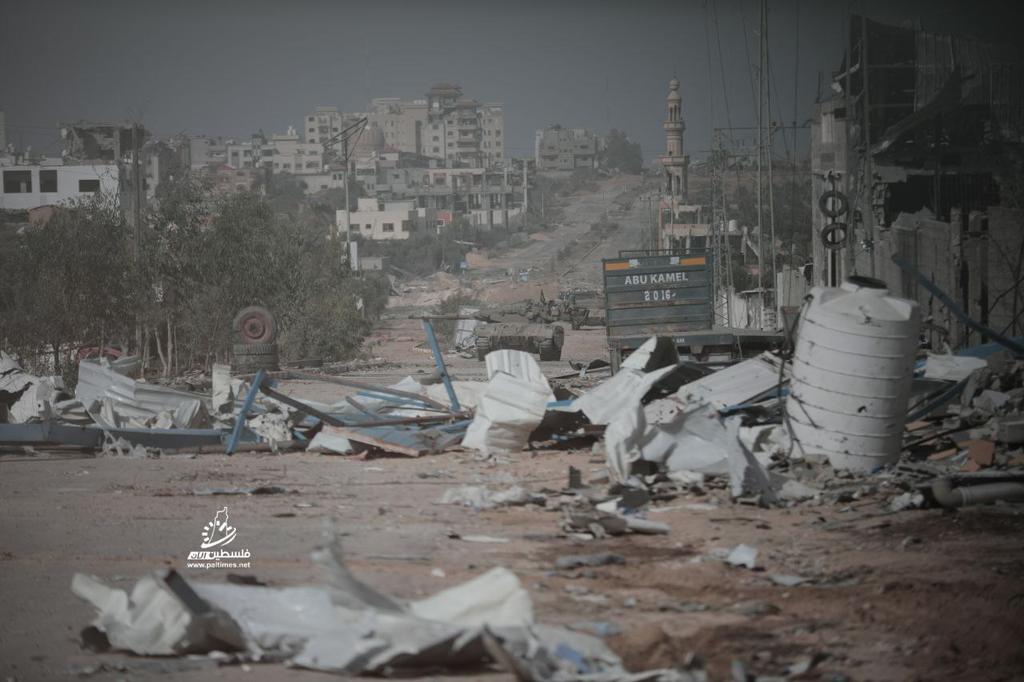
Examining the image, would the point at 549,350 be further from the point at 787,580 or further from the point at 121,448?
the point at 787,580

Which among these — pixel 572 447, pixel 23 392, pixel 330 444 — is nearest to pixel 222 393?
pixel 23 392

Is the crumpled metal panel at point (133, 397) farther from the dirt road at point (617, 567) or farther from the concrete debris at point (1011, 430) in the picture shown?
the concrete debris at point (1011, 430)

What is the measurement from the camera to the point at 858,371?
35.9 ft

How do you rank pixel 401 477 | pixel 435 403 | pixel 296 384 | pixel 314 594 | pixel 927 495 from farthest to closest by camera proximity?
pixel 296 384, pixel 435 403, pixel 401 477, pixel 927 495, pixel 314 594

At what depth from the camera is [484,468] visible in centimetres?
1288

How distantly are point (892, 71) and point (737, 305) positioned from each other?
10509mm

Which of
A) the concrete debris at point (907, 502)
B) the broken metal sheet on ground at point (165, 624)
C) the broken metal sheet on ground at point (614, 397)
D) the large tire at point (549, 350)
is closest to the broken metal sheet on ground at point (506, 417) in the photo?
the broken metal sheet on ground at point (614, 397)

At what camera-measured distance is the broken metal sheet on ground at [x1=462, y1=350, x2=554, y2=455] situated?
1367 cm

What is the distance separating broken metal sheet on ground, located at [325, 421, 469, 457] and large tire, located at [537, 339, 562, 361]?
2429 centimetres

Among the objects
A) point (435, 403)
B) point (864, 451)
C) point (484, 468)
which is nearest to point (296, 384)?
point (435, 403)

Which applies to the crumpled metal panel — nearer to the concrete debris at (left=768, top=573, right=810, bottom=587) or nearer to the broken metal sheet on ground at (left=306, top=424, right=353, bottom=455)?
the broken metal sheet on ground at (left=306, top=424, right=353, bottom=455)

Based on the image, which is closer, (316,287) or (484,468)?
(484,468)

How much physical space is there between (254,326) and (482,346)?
12720 mm

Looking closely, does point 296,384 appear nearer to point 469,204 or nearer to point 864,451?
point 864,451
